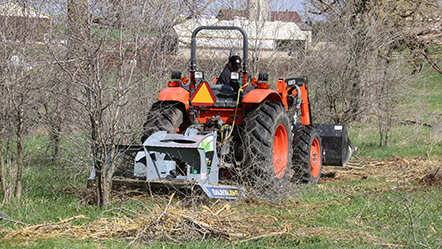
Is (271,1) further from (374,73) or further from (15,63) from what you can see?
(15,63)

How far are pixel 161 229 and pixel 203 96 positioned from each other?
2.75 meters

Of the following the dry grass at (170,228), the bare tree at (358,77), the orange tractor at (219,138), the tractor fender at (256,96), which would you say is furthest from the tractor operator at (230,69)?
the bare tree at (358,77)

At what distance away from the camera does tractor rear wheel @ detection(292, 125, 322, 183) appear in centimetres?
820

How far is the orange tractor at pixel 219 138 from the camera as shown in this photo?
616 cm

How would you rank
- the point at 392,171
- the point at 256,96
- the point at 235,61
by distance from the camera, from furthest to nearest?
1. the point at 392,171
2. the point at 235,61
3. the point at 256,96

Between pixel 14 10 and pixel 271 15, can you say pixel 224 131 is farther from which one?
pixel 271 15

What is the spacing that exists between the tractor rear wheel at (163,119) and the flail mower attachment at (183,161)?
315 millimetres

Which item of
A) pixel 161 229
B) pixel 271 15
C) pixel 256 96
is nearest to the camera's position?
pixel 161 229

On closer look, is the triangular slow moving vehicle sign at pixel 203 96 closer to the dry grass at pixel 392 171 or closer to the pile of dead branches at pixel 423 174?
the dry grass at pixel 392 171

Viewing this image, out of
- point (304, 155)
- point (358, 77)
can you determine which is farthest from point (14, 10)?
point (358, 77)

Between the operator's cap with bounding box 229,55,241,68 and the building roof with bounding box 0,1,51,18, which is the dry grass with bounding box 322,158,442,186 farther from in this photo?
the building roof with bounding box 0,1,51,18

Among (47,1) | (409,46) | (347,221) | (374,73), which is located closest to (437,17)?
(409,46)

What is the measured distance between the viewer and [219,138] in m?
7.18

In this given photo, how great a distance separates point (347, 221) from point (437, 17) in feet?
42.0
